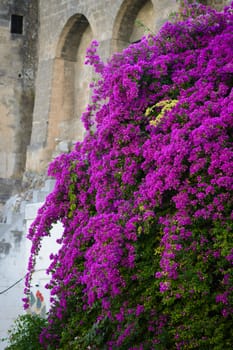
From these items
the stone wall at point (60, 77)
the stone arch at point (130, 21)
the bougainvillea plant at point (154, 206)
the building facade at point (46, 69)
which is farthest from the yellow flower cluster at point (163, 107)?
the stone wall at point (60, 77)

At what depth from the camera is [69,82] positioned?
18359mm

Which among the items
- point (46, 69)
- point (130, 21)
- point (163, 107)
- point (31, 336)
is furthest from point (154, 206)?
point (46, 69)

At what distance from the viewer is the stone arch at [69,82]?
1797cm

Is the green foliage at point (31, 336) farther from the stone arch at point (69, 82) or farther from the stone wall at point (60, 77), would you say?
the stone arch at point (69, 82)

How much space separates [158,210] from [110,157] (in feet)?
3.04

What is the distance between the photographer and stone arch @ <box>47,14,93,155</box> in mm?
17969

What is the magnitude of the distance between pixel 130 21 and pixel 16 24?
3.54 meters

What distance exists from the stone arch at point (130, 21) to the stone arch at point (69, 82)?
4.42 feet

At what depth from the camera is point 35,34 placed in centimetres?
1909

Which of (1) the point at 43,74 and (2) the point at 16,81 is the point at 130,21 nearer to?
(1) the point at 43,74

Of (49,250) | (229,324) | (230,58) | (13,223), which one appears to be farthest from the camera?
(13,223)

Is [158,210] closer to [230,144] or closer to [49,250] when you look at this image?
[230,144]

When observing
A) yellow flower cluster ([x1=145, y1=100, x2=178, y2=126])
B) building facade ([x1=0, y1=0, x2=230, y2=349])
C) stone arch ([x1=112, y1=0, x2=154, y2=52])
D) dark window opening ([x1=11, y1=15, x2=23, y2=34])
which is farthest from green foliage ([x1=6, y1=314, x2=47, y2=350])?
dark window opening ([x1=11, y1=15, x2=23, y2=34])

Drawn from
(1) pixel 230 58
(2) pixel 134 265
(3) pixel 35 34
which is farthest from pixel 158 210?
(3) pixel 35 34
